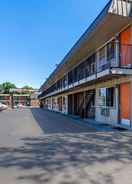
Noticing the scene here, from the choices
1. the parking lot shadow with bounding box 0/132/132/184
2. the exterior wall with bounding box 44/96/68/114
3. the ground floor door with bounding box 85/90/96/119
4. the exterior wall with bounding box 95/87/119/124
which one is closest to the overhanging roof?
the exterior wall with bounding box 95/87/119/124

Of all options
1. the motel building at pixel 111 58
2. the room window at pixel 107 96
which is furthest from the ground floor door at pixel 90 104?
the room window at pixel 107 96

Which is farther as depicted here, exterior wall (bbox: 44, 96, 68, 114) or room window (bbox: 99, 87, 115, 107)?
exterior wall (bbox: 44, 96, 68, 114)

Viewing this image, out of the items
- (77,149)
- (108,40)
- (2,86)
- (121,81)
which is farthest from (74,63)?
(2,86)

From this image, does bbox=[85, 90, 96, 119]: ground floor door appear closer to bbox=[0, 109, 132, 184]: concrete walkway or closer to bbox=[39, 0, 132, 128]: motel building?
bbox=[39, 0, 132, 128]: motel building

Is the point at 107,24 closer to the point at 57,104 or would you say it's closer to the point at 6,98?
the point at 57,104

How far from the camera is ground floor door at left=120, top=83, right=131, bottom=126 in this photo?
497 inches

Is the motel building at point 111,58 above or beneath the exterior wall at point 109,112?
above

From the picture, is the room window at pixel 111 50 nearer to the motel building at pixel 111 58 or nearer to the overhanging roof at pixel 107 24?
the motel building at pixel 111 58

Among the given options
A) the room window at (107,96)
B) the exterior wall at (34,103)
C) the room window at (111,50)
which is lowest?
the exterior wall at (34,103)

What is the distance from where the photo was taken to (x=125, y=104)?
1303cm

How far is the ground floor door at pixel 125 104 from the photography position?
12617 millimetres

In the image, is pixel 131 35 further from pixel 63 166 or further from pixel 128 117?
pixel 63 166

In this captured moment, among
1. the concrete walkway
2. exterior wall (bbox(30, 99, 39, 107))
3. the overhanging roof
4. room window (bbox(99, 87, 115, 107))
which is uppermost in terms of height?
the overhanging roof

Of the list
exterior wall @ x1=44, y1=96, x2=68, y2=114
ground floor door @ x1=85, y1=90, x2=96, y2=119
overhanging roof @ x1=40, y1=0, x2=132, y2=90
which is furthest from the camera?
exterior wall @ x1=44, y1=96, x2=68, y2=114
